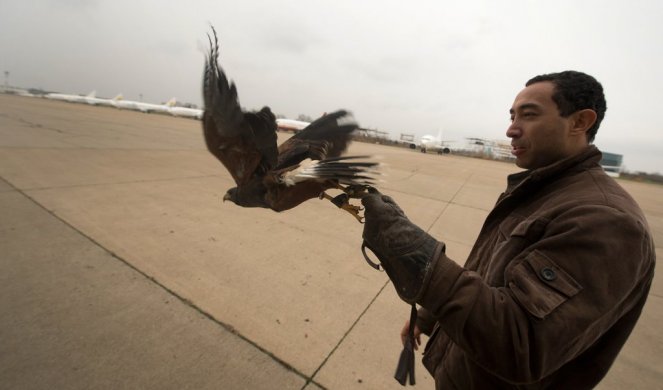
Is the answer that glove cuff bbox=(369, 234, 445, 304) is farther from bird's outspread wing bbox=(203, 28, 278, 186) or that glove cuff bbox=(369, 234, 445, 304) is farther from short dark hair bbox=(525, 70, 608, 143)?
bird's outspread wing bbox=(203, 28, 278, 186)

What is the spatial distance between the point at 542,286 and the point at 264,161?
56.9 inches

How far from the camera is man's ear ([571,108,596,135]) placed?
1.16 meters

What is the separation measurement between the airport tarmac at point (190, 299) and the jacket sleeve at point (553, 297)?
1567 mm

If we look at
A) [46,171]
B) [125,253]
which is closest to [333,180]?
[125,253]

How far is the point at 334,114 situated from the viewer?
237 cm

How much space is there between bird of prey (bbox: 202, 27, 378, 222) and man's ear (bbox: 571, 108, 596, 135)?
0.77 m

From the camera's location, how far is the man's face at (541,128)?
1.20m

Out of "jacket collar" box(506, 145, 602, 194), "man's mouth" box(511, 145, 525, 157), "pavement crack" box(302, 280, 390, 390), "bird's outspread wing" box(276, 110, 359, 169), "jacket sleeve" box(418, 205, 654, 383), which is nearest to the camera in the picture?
"jacket sleeve" box(418, 205, 654, 383)

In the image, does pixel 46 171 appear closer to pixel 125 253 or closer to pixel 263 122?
pixel 125 253

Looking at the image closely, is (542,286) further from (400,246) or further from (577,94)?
(577,94)

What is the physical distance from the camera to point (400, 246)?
108 centimetres

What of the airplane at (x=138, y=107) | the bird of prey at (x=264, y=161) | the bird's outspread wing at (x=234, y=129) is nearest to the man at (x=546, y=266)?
the bird of prey at (x=264, y=161)

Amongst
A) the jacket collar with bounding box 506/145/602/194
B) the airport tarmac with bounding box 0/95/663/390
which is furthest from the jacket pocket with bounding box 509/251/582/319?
the airport tarmac with bounding box 0/95/663/390

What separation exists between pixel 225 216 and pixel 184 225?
0.68 metres
